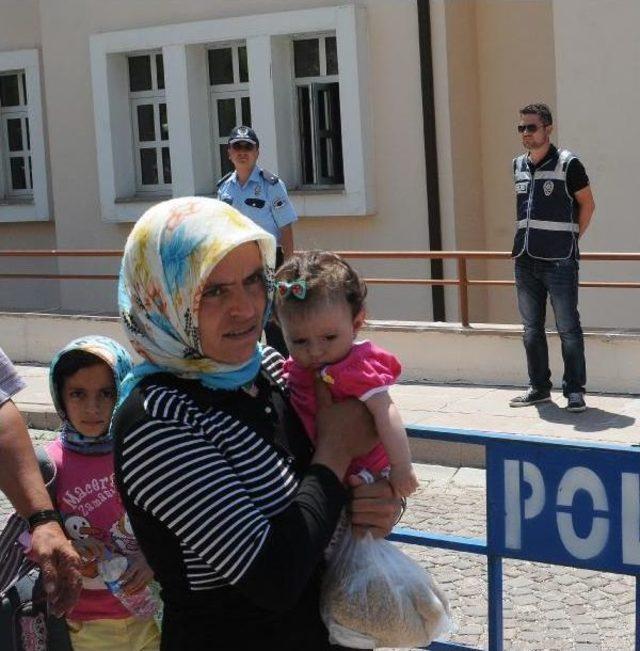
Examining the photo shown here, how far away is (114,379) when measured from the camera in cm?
387

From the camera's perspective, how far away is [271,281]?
8.35 ft

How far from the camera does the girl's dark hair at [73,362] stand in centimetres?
384

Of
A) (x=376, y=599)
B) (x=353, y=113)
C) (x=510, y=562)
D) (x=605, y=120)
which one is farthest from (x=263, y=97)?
(x=376, y=599)

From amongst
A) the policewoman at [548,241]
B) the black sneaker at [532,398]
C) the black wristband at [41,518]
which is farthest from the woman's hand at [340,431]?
the black sneaker at [532,398]

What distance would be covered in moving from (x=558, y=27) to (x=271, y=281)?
32.8 feet

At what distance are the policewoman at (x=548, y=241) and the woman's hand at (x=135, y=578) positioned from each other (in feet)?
19.4

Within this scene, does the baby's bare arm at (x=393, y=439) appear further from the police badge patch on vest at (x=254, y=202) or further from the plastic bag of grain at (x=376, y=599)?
the police badge patch on vest at (x=254, y=202)

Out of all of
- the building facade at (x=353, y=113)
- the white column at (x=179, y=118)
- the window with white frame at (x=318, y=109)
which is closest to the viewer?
the building facade at (x=353, y=113)

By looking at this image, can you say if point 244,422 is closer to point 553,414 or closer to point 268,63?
point 553,414

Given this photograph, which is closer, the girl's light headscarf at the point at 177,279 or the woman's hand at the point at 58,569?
the girl's light headscarf at the point at 177,279

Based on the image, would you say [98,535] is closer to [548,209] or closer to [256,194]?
[548,209]

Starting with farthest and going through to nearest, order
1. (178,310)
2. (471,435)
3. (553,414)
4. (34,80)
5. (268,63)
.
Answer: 1. (34,80)
2. (268,63)
3. (553,414)
4. (471,435)
5. (178,310)

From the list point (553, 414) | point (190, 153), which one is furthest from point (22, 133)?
point (553, 414)

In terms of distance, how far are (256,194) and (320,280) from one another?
7.01 metres
